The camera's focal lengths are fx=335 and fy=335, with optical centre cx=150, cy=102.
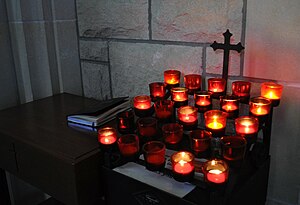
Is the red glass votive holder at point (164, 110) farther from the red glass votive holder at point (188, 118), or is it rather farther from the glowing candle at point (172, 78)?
the glowing candle at point (172, 78)

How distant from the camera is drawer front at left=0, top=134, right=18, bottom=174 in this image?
1.26m

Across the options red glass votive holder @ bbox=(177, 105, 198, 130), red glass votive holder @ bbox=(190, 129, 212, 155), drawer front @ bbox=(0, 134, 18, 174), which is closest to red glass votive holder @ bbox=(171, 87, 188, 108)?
red glass votive holder @ bbox=(177, 105, 198, 130)

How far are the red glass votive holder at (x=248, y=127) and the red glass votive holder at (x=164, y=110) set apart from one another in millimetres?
239

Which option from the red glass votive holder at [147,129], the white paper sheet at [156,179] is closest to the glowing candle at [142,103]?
the red glass votive holder at [147,129]

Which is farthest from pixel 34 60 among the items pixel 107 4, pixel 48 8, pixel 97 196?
pixel 97 196

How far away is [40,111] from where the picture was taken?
4.85ft

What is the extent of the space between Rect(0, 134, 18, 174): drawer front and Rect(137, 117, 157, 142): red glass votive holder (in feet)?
1.68

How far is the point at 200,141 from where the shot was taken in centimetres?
96

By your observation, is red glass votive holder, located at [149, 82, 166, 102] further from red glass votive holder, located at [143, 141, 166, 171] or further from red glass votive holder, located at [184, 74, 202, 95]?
red glass votive holder, located at [143, 141, 166, 171]

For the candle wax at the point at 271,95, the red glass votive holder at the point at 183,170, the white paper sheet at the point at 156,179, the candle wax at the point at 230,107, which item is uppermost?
the candle wax at the point at 271,95

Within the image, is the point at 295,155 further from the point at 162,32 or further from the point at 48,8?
the point at 48,8

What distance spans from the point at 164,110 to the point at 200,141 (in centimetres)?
22

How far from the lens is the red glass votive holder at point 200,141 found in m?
0.96

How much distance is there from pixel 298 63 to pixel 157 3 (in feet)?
2.00
